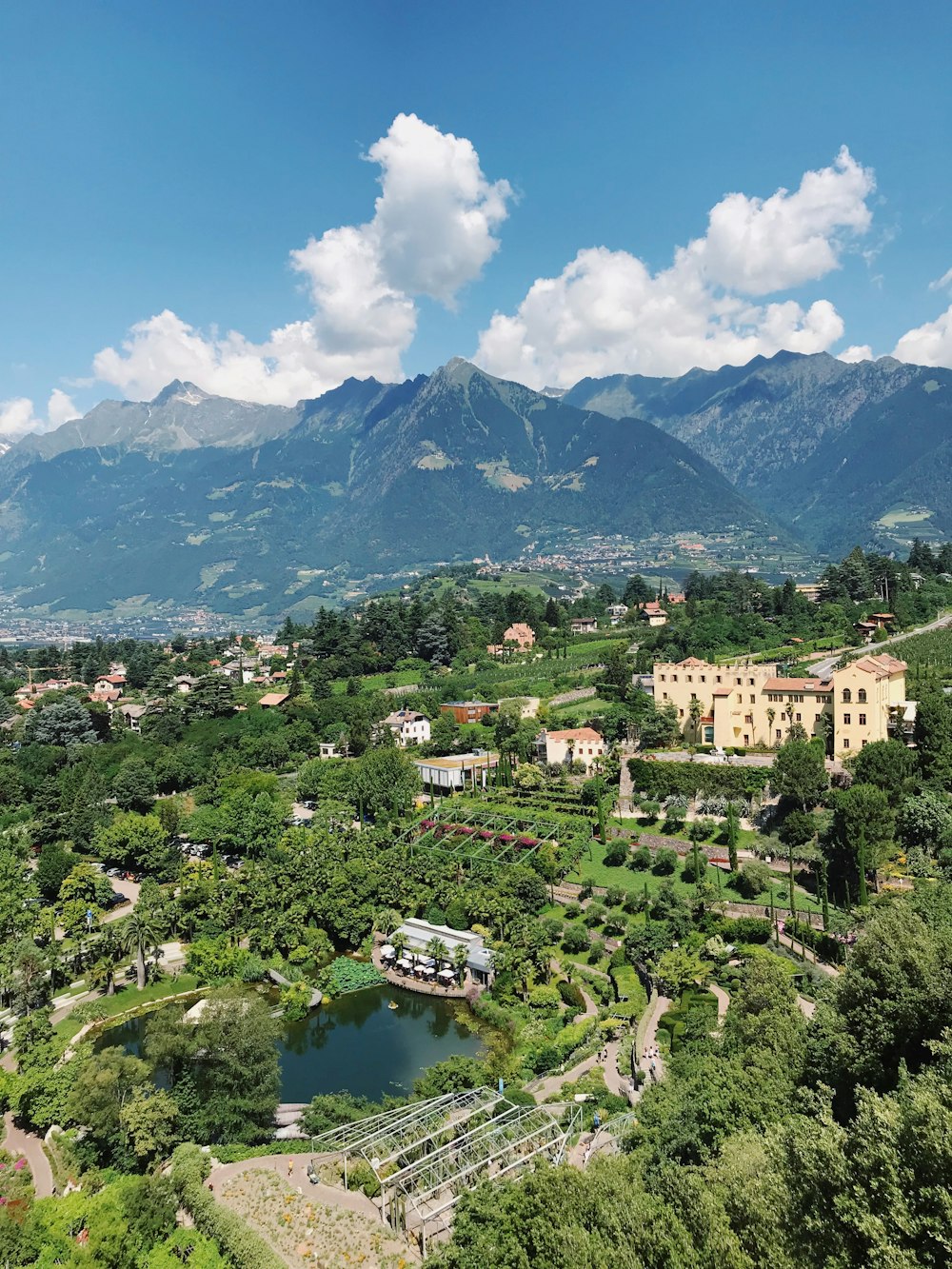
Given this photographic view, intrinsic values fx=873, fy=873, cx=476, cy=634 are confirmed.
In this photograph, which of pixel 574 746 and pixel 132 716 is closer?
pixel 574 746

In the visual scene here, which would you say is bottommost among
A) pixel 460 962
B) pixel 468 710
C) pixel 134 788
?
pixel 460 962

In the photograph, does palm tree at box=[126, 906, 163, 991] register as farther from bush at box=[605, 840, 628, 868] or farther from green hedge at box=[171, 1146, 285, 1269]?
bush at box=[605, 840, 628, 868]

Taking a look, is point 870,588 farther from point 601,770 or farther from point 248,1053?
point 248,1053

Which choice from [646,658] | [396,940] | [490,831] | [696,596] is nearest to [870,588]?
[696,596]

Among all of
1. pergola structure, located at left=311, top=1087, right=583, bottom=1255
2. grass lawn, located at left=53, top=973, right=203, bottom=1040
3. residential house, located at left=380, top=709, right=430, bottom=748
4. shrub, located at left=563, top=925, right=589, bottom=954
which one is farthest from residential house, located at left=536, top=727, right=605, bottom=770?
pergola structure, located at left=311, top=1087, right=583, bottom=1255

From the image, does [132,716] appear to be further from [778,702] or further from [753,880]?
[753,880]

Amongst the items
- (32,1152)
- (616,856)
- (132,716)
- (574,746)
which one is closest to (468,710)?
(574,746)
